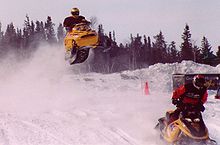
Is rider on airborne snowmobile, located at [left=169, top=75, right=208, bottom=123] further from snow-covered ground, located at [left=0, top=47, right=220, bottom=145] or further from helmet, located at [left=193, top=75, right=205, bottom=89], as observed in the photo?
snow-covered ground, located at [left=0, top=47, right=220, bottom=145]

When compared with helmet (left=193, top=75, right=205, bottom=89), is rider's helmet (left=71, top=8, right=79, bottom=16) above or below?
above

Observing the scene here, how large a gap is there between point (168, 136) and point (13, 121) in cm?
405

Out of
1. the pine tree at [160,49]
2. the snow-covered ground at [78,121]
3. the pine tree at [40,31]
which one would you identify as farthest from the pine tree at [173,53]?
the snow-covered ground at [78,121]

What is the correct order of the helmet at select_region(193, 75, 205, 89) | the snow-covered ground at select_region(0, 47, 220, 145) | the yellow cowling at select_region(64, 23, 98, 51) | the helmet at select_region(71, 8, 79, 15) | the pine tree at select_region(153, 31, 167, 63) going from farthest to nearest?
the pine tree at select_region(153, 31, 167, 63)
the yellow cowling at select_region(64, 23, 98, 51)
the helmet at select_region(71, 8, 79, 15)
the snow-covered ground at select_region(0, 47, 220, 145)
the helmet at select_region(193, 75, 205, 89)

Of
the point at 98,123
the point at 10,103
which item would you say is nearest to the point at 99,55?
the point at 10,103

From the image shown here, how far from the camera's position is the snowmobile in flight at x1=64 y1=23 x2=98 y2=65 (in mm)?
11875

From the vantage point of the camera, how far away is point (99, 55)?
58906 mm

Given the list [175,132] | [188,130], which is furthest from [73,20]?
[188,130]

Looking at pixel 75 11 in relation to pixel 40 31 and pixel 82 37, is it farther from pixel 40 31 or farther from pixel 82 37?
pixel 40 31

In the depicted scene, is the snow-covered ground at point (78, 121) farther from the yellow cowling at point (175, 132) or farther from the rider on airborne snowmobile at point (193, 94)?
the rider on airborne snowmobile at point (193, 94)

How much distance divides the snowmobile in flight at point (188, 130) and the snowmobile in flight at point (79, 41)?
14.7 ft

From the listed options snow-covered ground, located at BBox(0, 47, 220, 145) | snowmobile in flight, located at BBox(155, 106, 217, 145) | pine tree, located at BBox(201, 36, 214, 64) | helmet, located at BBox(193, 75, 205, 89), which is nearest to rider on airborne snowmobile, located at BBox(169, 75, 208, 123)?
helmet, located at BBox(193, 75, 205, 89)

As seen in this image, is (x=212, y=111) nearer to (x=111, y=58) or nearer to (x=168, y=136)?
(x=168, y=136)

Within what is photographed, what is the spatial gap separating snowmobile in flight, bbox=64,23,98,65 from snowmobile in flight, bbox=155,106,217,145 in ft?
14.7
